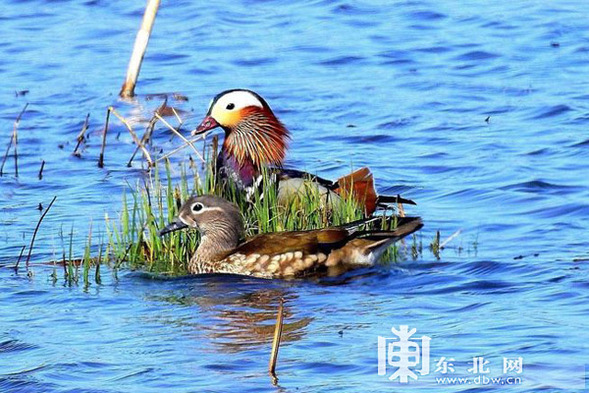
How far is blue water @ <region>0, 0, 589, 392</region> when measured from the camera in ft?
25.3

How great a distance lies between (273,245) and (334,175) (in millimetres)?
3195

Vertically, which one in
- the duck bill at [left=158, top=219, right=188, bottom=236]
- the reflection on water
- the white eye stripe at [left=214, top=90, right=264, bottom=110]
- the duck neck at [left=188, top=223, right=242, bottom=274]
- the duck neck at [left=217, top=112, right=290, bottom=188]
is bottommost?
the reflection on water

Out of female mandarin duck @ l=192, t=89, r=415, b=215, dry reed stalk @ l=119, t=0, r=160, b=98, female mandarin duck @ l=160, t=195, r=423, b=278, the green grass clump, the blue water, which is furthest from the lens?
dry reed stalk @ l=119, t=0, r=160, b=98

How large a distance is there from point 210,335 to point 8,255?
2.62m

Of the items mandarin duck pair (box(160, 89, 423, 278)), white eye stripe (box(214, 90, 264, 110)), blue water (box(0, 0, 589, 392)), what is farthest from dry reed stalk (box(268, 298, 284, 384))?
white eye stripe (box(214, 90, 264, 110))

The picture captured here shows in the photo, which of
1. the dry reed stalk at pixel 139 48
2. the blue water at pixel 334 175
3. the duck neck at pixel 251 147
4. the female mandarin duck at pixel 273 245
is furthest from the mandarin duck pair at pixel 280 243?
the dry reed stalk at pixel 139 48

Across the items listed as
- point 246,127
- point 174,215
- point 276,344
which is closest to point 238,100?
point 246,127

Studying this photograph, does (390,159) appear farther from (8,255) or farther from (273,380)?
(273,380)

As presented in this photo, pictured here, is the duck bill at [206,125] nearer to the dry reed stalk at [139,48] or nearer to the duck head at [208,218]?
the duck head at [208,218]

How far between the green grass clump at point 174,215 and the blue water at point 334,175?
254 millimetres

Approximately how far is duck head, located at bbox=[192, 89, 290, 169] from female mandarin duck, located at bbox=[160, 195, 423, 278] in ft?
4.43

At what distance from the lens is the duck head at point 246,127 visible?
435 inches

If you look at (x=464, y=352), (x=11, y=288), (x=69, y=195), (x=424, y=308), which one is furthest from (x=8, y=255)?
(x=464, y=352)

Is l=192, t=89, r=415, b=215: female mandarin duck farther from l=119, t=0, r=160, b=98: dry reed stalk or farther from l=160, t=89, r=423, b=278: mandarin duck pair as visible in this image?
l=119, t=0, r=160, b=98: dry reed stalk
